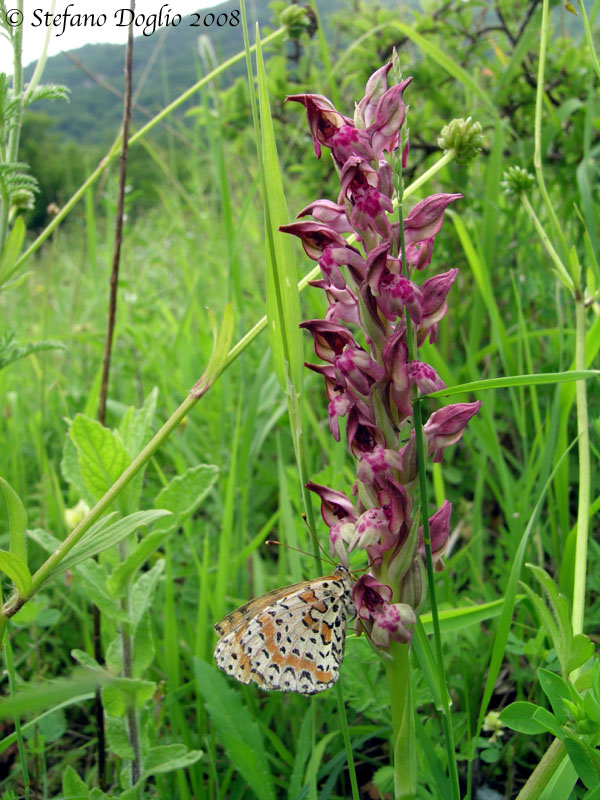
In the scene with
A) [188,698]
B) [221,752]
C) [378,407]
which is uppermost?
[378,407]

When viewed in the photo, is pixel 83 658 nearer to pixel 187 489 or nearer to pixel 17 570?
pixel 187 489

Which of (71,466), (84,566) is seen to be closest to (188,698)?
(84,566)

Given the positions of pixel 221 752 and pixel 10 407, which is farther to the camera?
pixel 10 407

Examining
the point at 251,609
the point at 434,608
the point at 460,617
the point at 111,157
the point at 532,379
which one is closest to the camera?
the point at 532,379

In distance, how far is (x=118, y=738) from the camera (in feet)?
4.75

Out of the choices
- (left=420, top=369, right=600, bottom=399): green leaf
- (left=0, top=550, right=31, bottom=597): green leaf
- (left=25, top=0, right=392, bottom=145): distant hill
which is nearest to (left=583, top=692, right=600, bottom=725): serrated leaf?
(left=420, top=369, right=600, bottom=399): green leaf

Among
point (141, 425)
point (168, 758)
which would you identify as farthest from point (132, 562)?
point (168, 758)

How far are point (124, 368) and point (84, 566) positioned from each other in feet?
9.09

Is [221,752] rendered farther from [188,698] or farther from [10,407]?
[10,407]

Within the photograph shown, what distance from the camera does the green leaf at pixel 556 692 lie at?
1.10m

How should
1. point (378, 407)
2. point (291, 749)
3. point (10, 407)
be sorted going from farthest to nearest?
point (10, 407), point (291, 749), point (378, 407)

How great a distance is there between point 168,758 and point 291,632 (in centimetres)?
48

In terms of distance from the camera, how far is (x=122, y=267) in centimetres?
641

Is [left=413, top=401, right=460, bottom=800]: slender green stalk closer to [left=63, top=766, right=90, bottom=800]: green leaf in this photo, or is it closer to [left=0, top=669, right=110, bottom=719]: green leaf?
[left=0, top=669, right=110, bottom=719]: green leaf
